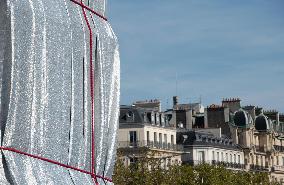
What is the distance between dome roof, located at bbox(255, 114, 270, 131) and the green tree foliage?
2530cm

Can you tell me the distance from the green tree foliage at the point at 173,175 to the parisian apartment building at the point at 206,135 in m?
2.82

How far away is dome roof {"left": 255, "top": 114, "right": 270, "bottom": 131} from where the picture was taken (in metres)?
110

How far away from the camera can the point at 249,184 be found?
7819cm

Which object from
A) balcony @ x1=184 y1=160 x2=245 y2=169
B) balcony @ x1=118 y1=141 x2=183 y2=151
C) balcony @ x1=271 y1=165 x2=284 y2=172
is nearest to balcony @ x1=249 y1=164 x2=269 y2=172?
balcony @ x1=271 y1=165 x2=284 y2=172

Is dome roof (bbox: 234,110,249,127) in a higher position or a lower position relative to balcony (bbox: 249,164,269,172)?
higher

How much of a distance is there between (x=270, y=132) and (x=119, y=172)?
193ft

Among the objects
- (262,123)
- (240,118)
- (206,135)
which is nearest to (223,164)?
(206,135)

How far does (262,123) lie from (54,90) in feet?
335

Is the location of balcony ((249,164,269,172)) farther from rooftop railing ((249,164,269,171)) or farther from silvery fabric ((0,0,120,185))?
silvery fabric ((0,0,120,185))

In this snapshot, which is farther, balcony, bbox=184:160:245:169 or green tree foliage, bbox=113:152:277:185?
balcony, bbox=184:160:245:169

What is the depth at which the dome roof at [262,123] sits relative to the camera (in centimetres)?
10962

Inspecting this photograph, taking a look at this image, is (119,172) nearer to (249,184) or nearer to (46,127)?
(249,184)

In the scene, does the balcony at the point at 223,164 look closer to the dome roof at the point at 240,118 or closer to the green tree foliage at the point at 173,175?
the dome roof at the point at 240,118

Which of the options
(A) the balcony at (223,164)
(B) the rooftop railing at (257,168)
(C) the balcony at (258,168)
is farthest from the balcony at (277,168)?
(A) the balcony at (223,164)
